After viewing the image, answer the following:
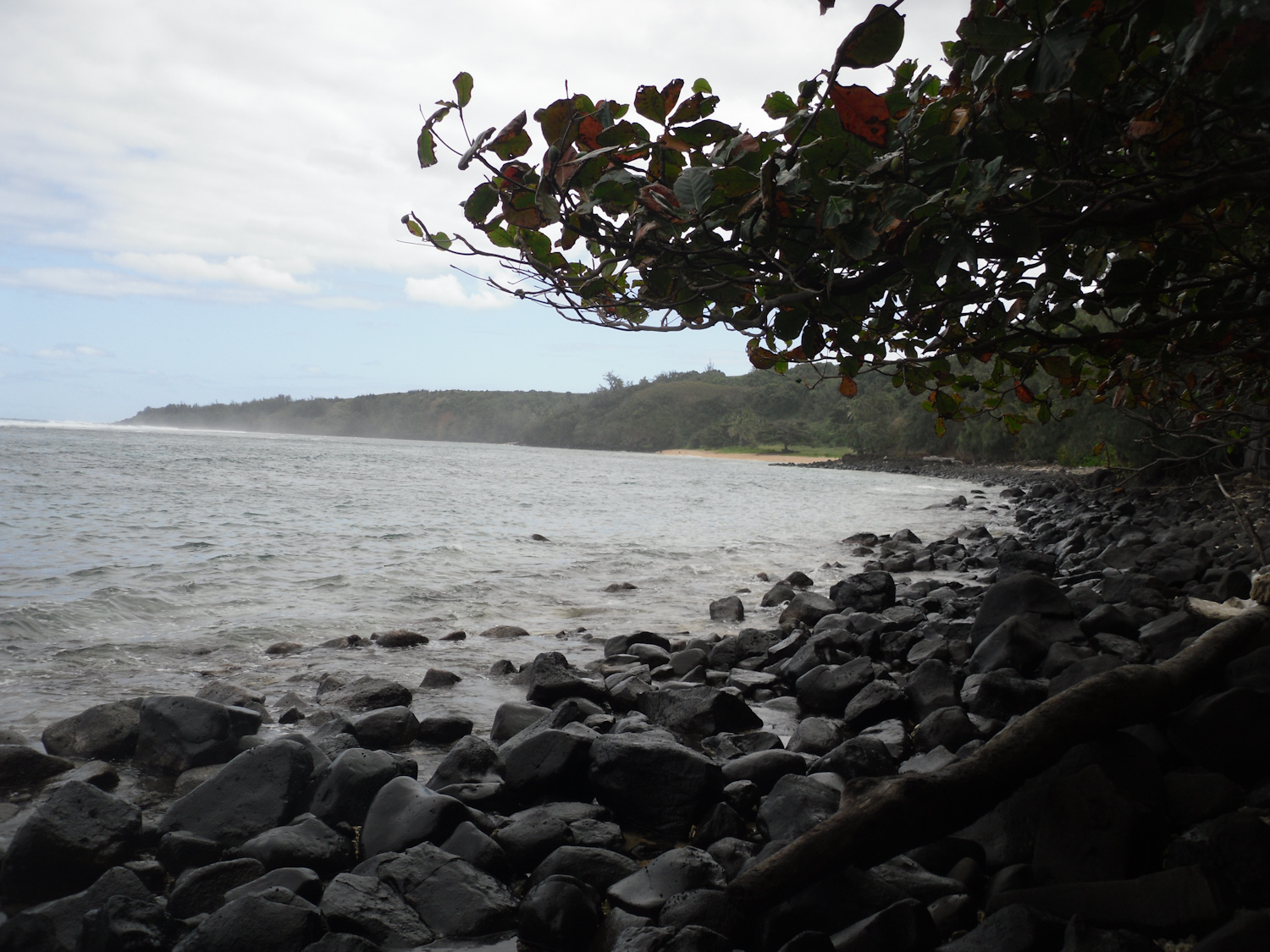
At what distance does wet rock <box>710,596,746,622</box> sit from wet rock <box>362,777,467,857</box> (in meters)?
5.12

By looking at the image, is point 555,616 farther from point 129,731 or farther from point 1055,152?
point 1055,152

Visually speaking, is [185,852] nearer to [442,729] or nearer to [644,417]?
[442,729]

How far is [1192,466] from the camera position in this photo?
55.3 feet

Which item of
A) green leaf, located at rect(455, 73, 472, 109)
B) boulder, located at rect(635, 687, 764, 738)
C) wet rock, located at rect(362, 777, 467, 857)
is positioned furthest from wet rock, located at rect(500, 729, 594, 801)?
green leaf, located at rect(455, 73, 472, 109)

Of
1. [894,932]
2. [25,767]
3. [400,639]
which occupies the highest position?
[894,932]

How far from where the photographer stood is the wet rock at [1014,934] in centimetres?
196

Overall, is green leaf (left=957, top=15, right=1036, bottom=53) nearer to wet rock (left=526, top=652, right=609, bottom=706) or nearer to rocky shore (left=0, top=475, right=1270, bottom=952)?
rocky shore (left=0, top=475, right=1270, bottom=952)

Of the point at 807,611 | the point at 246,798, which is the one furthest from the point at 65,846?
the point at 807,611

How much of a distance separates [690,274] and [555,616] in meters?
5.98

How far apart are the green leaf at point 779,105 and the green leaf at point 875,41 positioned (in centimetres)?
80

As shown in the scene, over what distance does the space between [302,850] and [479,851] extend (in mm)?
662

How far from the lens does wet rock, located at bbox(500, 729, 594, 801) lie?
3.37 meters

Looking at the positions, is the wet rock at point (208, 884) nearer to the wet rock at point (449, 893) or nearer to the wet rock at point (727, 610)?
the wet rock at point (449, 893)

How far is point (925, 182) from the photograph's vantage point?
241cm
